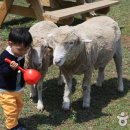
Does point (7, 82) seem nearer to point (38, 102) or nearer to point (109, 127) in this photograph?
point (38, 102)

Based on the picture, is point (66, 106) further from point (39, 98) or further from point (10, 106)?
point (10, 106)

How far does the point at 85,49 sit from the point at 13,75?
109 cm

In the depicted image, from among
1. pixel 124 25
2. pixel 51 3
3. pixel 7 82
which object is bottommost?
pixel 124 25

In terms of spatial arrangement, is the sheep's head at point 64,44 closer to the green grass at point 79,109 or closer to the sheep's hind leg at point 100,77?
the green grass at point 79,109

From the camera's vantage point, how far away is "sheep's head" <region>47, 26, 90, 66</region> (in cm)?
425

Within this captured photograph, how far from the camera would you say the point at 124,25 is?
9344 millimetres

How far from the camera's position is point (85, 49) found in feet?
15.8

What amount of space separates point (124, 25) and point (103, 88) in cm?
382

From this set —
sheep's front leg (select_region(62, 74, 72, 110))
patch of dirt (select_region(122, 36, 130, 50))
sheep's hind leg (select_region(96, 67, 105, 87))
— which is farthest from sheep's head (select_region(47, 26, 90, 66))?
patch of dirt (select_region(122, 36, 130, 50))

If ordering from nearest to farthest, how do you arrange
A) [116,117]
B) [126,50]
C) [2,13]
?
[116,117], [126,50], [2,13]

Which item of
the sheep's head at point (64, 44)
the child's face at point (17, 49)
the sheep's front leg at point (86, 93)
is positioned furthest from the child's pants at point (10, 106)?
the sheep's front leg at point (86, 93)

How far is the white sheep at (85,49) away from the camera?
4344 mm

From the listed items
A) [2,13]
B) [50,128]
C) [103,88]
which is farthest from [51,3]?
[50,128]

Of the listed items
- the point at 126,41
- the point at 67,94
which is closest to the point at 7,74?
the point at 67,94
